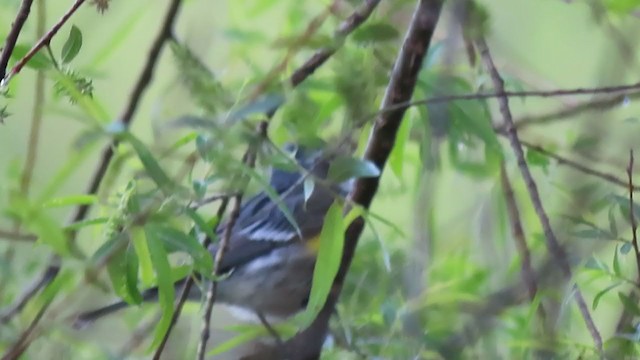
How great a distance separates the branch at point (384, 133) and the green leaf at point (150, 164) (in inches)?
6.0

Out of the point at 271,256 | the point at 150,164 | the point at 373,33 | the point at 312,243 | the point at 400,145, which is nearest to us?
the point at 150,164

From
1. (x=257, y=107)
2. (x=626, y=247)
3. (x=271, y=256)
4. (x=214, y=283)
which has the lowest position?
(x=271, y=256)

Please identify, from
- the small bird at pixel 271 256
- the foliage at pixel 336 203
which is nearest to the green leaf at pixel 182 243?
the foliage at pixel 336 203

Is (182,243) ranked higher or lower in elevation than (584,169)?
higher

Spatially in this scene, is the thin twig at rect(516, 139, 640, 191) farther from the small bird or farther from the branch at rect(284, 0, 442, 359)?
the small bird

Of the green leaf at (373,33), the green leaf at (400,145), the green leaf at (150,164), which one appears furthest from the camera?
the green leaf at (400,145)

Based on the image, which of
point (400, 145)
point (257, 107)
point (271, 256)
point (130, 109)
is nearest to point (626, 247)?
point (400, 145)

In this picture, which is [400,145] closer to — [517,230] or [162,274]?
[517,230]

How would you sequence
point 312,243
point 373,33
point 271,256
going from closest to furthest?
point 373,33 < point 312,243 < point 271,256

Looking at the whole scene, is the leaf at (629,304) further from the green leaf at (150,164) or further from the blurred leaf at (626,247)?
the green leaf at (150,164)

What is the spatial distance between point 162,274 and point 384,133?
181mm

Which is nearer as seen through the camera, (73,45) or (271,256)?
(73,45)

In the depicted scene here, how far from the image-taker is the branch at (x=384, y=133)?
54cm

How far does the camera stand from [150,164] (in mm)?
409
